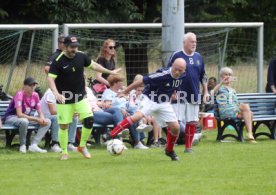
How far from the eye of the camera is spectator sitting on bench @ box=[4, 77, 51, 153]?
52.1ft

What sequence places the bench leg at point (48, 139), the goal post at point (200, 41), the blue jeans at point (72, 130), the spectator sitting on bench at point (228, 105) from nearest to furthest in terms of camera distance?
the blue jeans at point (72, 130) → the bench leg at point (48, 139) → the spectator sitting on bench at point (228, 105) → the goal post at point (200, 41)

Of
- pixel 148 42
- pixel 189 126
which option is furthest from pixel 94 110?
pixel 148 42

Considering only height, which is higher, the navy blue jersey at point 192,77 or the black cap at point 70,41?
the black cap at point 70,41

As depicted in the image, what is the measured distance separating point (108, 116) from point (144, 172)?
4555mm

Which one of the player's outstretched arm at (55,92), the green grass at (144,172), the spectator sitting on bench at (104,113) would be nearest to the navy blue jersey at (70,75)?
the player's outstretched arm at (55,92)

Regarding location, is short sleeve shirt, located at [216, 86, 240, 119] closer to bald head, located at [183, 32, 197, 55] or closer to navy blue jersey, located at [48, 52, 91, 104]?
bald head, located at [183, 32, 197, 55]

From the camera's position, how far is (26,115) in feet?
52.6

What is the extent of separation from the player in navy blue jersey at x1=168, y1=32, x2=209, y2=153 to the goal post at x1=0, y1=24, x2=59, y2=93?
12.3ft

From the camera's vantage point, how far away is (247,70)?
22.4 meters

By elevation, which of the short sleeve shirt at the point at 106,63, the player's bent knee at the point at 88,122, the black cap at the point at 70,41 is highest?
the black cap at the point at 70,41

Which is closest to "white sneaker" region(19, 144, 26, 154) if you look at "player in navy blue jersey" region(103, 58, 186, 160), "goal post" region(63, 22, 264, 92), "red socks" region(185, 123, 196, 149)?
"player in navy blue jersey" region(103, 58, 186, 160)

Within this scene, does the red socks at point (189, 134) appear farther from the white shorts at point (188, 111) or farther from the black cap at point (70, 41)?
the black cap at point (70, 41)

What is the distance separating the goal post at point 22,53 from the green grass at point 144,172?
296 centimetres

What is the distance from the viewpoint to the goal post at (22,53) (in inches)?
726
